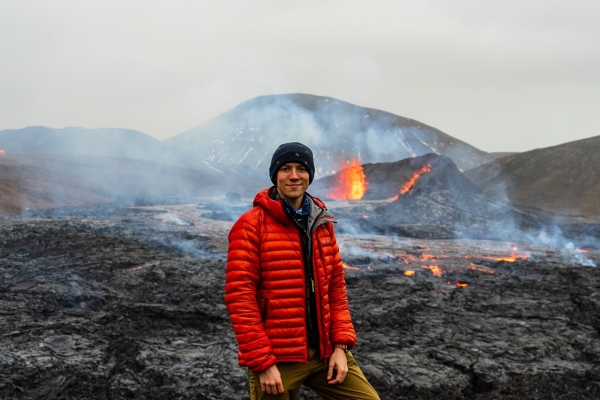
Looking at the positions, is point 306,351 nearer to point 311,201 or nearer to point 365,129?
point 311,201

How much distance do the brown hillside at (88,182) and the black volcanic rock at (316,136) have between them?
4261cm

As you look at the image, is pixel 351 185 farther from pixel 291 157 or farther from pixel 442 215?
pixel 291 157

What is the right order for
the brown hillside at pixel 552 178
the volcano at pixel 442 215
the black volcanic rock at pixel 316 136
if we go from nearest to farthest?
1. the volcano at pixel 442 215
2. the brown hillside at pixel 552 178
3. the black volcanic rock at pixel 316 136

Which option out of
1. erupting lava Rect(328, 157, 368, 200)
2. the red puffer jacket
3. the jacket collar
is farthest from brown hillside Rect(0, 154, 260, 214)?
the red puffer jacket

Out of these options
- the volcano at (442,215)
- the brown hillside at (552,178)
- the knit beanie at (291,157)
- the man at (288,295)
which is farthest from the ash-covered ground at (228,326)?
the brown hillside at (552,178)

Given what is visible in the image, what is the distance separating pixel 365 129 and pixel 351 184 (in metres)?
105

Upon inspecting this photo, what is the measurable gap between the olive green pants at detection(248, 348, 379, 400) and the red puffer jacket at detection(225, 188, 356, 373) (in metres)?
0.07

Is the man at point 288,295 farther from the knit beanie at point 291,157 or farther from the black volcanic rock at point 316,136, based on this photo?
the black volcanic rock at point 316,136

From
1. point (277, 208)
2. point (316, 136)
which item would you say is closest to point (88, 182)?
point (277, 208)

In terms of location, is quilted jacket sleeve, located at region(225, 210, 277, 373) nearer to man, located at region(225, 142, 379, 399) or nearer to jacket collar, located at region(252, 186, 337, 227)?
man, located at region(225, 142, 379, 399)

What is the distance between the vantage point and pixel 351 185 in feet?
175

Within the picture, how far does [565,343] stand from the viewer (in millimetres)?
7484

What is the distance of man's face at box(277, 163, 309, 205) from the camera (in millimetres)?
2896

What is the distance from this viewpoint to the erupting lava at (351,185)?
51281 millimetres
